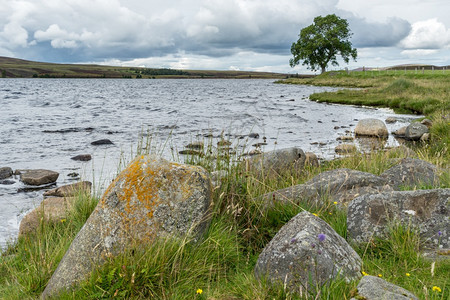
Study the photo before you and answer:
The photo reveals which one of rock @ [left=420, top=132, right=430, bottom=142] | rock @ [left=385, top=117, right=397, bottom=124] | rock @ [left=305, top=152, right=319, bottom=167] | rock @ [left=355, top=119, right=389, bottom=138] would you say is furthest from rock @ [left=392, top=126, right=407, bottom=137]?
rock @ [left=305, top=152, right=319, bottom=167]

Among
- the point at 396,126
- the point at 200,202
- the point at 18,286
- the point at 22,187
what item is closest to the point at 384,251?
the point at 200,202

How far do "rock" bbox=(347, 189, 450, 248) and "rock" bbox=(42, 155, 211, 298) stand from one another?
2.07 metres

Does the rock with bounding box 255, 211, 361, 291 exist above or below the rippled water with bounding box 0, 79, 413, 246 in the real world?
above

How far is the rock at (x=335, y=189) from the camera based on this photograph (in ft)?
19.6

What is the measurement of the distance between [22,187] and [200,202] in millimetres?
9356

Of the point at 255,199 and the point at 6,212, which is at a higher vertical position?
the point at 255,199

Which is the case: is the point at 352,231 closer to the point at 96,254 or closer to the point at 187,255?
the point at 187,255

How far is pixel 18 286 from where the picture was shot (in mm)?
4164

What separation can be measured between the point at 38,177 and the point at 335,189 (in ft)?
31.6

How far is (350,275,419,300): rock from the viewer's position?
279 centimetres

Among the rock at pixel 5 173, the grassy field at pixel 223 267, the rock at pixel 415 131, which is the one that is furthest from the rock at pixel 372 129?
the rock at pixel 5 173

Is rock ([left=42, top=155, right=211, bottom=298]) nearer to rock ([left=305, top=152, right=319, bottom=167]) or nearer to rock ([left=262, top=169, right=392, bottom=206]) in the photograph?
rock ([left=262, top=169, right=392, bottom=206])

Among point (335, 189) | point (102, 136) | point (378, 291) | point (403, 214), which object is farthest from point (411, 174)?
point (102, 136)

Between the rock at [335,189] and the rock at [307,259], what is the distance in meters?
1.81
